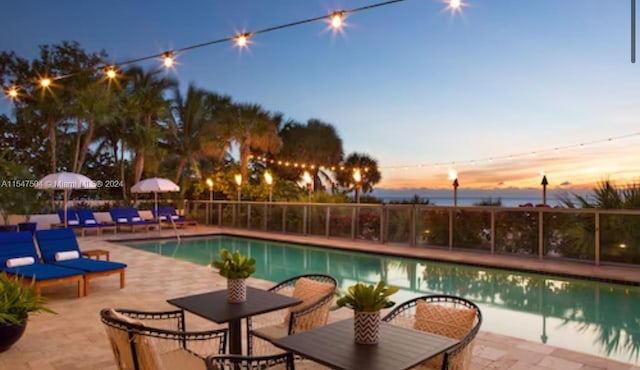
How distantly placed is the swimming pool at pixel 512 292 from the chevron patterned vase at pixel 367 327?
3.25m

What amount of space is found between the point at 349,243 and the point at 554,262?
470 cm

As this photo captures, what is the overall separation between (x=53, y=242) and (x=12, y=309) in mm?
3280

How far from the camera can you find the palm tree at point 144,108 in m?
17.7

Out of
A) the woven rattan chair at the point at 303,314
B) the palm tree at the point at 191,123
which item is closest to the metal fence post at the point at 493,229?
the woven rattan chair at the point at 303,314

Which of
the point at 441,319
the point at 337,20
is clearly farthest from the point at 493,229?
the point at 441,319

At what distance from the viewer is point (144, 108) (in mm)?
18266

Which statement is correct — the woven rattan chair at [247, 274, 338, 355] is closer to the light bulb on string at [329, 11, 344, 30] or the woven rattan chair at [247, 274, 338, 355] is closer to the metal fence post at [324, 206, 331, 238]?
the light bulb on string at [329, 11, 344, 30]

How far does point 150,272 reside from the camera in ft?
26.5

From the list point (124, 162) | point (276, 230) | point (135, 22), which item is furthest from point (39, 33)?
point (276, 230)

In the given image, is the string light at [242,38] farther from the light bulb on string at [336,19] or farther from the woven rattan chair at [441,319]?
the woven rattan chair at [441,319]

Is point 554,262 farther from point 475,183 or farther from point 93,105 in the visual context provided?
point 93,105

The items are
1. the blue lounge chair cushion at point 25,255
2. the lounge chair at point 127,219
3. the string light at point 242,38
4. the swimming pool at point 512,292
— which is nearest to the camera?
the swimming pool at point 512,292

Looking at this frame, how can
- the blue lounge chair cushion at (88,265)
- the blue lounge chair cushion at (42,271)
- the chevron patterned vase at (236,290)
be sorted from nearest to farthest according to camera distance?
the chevron patterned vase at (236,290)
the blue lounge chair cushion at (42,271)
the blue lounge chair cushion at (88,265)

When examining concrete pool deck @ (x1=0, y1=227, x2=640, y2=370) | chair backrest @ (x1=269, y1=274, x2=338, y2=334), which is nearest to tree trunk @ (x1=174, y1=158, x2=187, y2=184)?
concrete pool deck @ (x1=0, y1=227, x2=640, y2=370)
